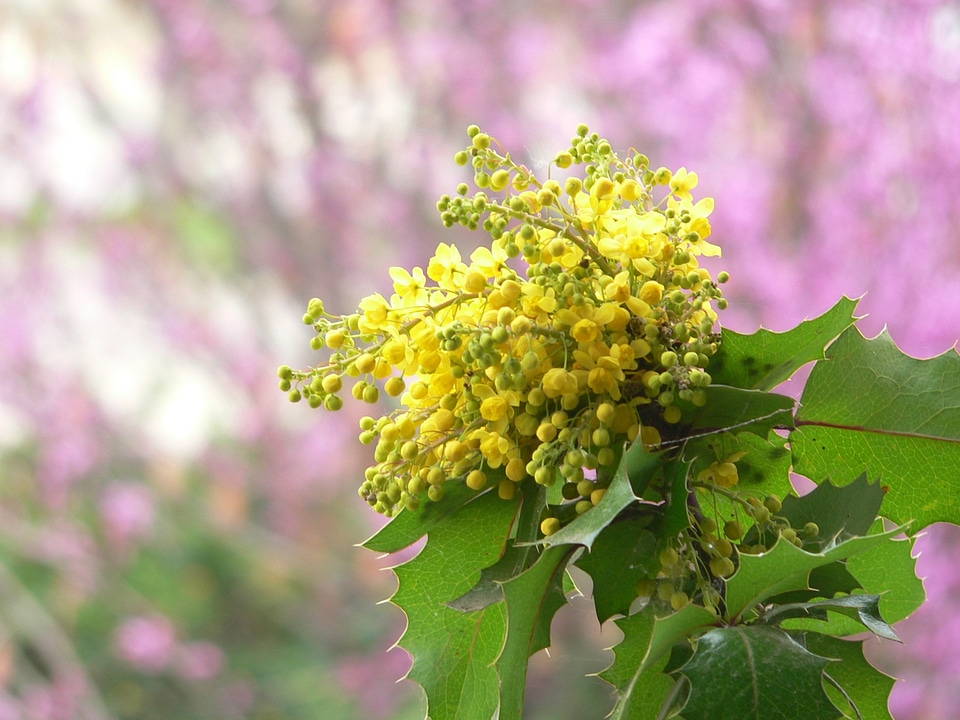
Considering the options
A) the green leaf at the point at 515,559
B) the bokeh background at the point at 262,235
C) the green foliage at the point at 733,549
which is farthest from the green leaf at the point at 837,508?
the bokeh background at the point at 262,235

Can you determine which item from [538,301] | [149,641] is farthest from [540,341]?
[149,641]

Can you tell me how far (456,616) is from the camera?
42cm

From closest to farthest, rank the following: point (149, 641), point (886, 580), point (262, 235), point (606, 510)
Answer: point (606, 510), point (886, 580), point (149, 641), point (262, 235)

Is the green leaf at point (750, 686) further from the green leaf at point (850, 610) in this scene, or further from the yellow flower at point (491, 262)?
the yellow flower at point (491, 262)

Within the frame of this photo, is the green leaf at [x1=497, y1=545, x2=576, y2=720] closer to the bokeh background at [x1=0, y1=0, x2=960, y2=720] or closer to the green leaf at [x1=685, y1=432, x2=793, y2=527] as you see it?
the green leaf at [x1=685, y1=432, x2=793, y2=527]

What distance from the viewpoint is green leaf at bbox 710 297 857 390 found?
1.17ft

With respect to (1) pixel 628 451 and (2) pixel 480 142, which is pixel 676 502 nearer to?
(1) pixel 628 451

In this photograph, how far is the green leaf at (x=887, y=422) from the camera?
0.38m

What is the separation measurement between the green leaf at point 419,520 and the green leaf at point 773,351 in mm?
117

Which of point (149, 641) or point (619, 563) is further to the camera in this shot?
point (149, 641)

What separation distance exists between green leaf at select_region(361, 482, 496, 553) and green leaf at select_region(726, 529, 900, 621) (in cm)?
12

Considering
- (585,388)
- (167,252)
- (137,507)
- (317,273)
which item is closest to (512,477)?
(585,388)

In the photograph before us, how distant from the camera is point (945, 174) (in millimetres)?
1655

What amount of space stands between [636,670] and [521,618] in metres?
0.07
